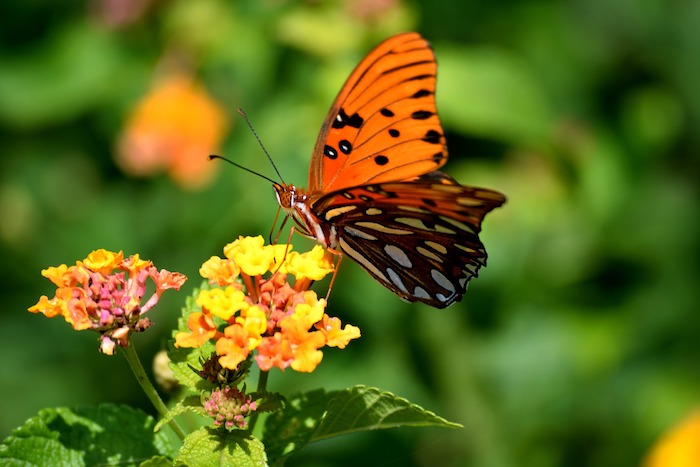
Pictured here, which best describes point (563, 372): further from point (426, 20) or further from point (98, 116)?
point (98, 116)

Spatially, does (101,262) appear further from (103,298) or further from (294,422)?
(294,422)

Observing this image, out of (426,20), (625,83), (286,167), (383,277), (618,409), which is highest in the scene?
(426,20)

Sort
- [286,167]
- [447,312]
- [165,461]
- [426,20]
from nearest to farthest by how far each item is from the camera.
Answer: [165,461] → [286,167] → [447,312] → [426,20]

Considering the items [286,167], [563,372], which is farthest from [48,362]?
[563,372]

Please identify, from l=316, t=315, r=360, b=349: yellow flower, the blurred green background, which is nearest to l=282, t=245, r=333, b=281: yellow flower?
l=316, t=315, r=360, b=349: yellow flower

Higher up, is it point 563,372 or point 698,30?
point 698,30

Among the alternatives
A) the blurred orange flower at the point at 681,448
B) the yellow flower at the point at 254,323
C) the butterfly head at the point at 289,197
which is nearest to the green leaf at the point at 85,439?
the yellow flower at the point at 254,323
